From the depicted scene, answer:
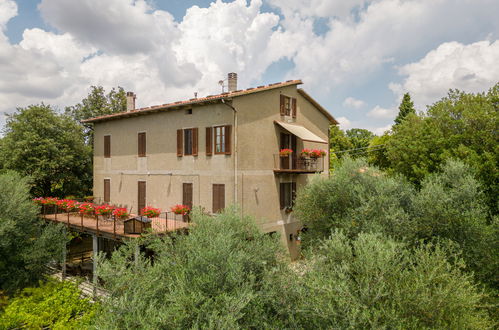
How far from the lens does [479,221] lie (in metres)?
13.4

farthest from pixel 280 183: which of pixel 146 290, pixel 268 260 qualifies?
pixel 146 290

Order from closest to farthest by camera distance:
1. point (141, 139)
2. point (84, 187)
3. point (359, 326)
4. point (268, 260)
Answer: point (359, 326)
point (268, 260)
point (141, 139)
point (84, 187)

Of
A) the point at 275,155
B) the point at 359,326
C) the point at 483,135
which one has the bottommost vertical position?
the point at 359,326

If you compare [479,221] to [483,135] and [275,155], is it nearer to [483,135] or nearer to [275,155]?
[483,135]

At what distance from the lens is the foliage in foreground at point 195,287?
323 inches

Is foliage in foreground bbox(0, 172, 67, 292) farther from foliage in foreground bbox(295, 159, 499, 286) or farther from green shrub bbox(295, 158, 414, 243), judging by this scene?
foliage in foreground bbox(295, 159, 499, 286)

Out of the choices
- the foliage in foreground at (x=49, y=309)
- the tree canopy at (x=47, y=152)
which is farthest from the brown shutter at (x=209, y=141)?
the tree canopy at (x=47, y=152)

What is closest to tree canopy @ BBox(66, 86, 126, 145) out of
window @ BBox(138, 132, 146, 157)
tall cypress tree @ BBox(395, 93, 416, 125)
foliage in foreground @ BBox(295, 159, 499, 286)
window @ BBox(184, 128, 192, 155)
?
window @ BBox(138, 132, 146, 157)

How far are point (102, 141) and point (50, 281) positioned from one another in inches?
454

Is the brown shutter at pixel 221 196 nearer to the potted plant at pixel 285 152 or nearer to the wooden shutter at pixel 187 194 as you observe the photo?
the wooden shutter at pixel 187 194

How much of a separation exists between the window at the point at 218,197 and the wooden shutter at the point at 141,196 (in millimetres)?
6569

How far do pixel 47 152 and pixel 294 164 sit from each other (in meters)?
21.2

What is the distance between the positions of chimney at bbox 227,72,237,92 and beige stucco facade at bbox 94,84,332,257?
2.54 m

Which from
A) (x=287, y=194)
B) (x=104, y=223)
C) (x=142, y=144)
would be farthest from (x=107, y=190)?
(x=287, y=194)
